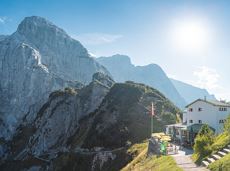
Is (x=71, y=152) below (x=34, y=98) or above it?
below

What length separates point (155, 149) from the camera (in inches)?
1909

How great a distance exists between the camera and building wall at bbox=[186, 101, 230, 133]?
63.5 meters

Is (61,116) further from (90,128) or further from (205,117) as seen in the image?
(205,117)

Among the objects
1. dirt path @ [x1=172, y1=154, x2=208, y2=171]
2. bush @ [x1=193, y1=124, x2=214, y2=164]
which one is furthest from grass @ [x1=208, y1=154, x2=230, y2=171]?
bush @ [x1=193, y1=124, x2=214, y2=164]

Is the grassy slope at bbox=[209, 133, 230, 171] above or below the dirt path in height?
above

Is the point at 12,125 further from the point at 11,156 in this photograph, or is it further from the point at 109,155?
the point at 109,155

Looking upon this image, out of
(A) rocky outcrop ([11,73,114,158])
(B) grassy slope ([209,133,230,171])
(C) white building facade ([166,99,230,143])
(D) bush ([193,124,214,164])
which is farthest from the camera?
(A) rocky outcrop ([11,73,114,158])

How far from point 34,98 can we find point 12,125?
71.5 ft

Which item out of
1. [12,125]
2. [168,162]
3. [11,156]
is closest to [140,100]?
[11,156]

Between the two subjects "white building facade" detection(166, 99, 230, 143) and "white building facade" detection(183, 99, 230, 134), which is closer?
"white building facade" detection(166, 99, 230, 143)

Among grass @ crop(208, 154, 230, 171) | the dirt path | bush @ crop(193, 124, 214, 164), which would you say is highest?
bush @ crop(193, 124, 214, 164)

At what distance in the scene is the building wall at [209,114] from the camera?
6350 cm

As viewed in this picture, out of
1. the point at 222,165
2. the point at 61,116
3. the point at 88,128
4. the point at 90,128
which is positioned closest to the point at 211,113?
the point at 222,165

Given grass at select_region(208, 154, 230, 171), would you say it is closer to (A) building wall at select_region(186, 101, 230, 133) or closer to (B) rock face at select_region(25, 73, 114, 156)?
(A) building wall at select_region(186, 101, 230, 133)
